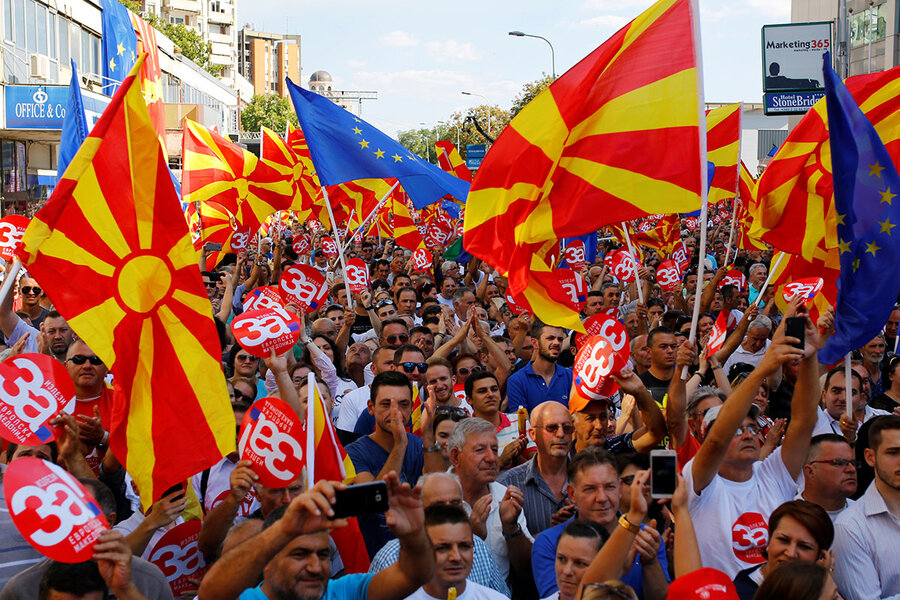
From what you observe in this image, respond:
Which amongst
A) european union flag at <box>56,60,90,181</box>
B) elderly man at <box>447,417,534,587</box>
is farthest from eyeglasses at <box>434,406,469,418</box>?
european union flag at <box>56,60,90,181</box>

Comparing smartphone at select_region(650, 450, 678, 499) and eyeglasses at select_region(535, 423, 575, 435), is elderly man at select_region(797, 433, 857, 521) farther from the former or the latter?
smartphone at select_region(650, 450, 678, 499)

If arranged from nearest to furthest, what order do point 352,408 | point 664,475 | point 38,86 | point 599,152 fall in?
point 664,475
point 599,152
point 352,408
point 38,86

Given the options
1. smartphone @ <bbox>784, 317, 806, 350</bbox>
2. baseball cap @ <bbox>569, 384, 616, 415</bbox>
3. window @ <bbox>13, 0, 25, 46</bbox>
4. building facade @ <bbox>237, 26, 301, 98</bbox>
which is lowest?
baseball cap @ <bbox>569, 384, 616, 415</bbox>

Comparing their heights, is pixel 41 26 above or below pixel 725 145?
above

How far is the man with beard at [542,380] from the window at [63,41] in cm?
2793

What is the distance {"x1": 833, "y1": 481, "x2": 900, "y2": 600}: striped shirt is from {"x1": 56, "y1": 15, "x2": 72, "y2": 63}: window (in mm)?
31645

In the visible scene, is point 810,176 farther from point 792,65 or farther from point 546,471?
point 792,65

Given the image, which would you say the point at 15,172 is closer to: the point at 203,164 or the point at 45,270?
the point at 203,164

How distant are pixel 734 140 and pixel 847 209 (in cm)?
674

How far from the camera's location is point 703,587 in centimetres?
343

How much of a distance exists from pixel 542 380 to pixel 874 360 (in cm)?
290

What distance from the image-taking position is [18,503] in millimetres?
3758

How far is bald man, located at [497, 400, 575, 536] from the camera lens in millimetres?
5508

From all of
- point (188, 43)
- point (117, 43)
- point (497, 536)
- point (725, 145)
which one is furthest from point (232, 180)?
point (188, 43)
